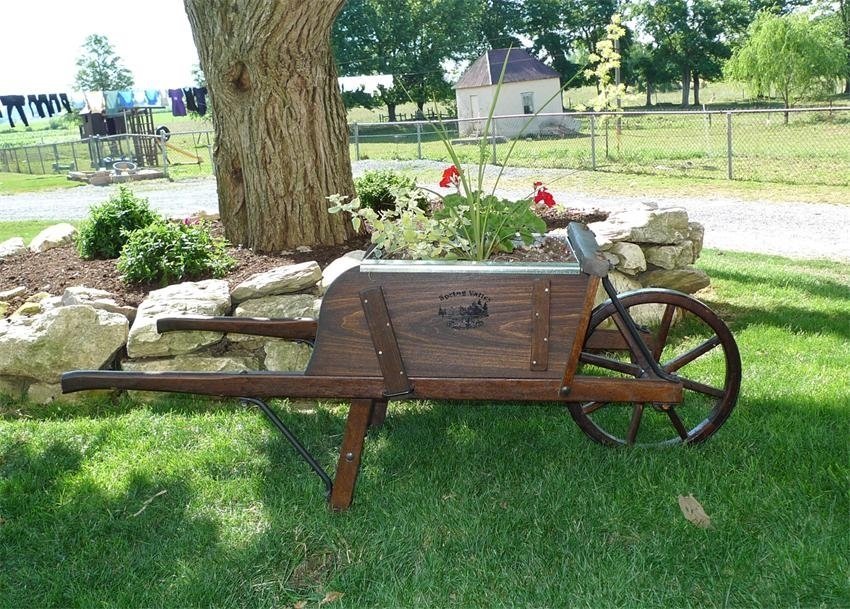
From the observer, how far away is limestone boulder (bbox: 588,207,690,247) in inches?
201

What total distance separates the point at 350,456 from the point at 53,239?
4.49 meters

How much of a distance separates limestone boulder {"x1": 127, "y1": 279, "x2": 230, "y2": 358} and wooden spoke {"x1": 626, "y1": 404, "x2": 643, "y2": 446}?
215 centimetres

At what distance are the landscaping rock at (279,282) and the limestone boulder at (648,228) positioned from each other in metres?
1.83

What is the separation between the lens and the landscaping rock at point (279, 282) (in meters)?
4.34

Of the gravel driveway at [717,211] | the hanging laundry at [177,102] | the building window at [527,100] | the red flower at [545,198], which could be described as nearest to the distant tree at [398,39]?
the building window at [527,100]

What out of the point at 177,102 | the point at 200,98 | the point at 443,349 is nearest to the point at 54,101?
the point at 177,102

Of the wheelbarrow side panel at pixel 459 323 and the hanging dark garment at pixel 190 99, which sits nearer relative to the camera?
the wheelbarrow side panel at pixel 459 323

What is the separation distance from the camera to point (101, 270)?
5.24 metres

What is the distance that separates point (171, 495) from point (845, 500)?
8.22 feet

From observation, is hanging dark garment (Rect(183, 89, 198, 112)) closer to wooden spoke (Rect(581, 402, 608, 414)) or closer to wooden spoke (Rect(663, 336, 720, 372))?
wooden spoke (Rect(581, 402, 608, 414))

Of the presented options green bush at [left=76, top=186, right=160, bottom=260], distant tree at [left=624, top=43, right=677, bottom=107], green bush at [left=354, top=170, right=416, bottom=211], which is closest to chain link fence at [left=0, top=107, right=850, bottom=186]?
green bush at [left=354, top=170, right=416, bottom=211]

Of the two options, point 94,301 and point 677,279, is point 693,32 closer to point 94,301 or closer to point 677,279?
point 677,279

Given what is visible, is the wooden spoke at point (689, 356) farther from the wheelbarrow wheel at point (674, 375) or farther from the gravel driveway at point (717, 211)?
the gravel driveway at point (717, 211)

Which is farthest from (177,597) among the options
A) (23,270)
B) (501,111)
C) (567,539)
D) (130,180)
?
(501,111)
